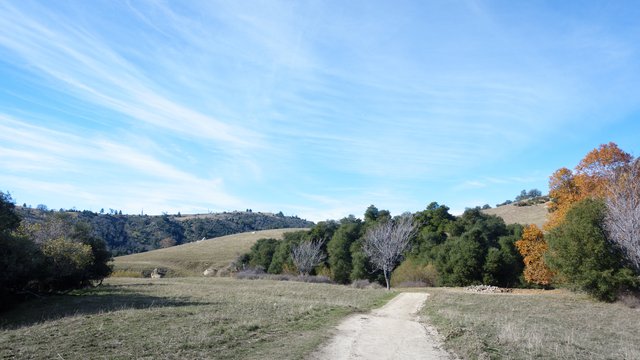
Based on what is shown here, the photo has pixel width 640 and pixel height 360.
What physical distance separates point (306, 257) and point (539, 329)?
47.8m

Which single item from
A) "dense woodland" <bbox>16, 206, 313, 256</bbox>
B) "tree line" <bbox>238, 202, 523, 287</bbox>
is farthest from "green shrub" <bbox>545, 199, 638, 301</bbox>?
"dense woodland" <bbox>16, 206, 313, 256</bbox>

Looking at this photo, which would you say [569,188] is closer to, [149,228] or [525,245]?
[525,245]

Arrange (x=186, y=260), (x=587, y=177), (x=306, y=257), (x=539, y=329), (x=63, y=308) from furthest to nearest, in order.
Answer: (x=186, y=260)
(x=306, y=257)
(x=587, y=177)
(x=63, y=308)
(x=539, y=329)

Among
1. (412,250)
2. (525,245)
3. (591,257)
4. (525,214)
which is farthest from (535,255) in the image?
(525,214)

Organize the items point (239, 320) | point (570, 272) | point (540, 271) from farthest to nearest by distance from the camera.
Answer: point (540, 271)
point (570, 272)
point (239, 320)

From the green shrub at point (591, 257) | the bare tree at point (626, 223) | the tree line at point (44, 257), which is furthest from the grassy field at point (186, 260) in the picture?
the bare tree at point (626, 223)

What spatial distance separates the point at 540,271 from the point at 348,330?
3252 centimetres

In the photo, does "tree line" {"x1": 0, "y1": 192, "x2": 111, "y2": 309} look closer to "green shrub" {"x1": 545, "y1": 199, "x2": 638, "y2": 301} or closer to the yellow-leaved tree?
"green shrub" {"x1": 545, "y1": 199, "x2": 638, "y2": 301}

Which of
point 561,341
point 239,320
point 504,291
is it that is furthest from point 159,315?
point 504,291

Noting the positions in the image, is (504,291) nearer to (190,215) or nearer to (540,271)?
(540,271)

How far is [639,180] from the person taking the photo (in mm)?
34156

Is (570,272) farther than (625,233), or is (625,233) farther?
(570,272)

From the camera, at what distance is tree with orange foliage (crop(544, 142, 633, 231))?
3756 centimetres

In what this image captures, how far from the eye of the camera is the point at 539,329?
1627 centimetres
